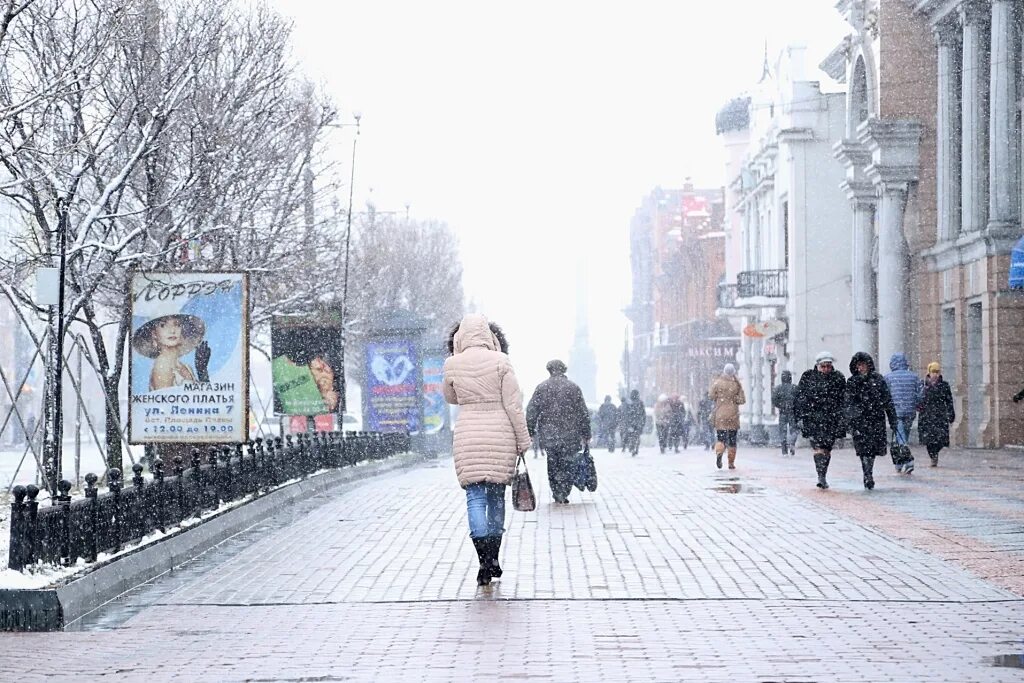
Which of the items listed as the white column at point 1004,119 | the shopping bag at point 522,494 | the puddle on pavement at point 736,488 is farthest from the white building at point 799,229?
the shopping bag at point 522,494

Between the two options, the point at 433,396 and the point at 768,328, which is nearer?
the point at 433,396

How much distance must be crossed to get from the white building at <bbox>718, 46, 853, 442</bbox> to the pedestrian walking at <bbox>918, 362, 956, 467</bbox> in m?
24.8

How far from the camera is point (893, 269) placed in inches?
1703

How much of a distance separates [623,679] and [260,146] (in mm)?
22298

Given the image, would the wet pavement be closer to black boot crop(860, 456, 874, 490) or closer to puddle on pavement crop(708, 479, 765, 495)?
black boot crop(860, 456, 874, 490)

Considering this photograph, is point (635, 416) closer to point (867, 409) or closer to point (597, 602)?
point (867, 409)

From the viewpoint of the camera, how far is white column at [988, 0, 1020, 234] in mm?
35625

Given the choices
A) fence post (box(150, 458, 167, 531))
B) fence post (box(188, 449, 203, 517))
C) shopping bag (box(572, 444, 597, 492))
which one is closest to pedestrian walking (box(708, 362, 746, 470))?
shopping bag (box(572, 444, 597, 492))

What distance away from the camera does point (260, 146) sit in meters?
29.1

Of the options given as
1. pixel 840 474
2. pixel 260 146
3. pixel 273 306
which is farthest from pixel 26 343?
pixel 840 474

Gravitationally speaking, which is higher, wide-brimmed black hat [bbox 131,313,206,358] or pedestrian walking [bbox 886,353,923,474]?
wide-brimmed black hat [bbox 131,313,206,358]

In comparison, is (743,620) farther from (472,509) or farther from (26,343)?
(26,343)

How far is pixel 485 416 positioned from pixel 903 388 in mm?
16672

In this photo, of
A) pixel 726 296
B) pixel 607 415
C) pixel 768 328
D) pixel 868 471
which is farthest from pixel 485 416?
pixel 726 296
